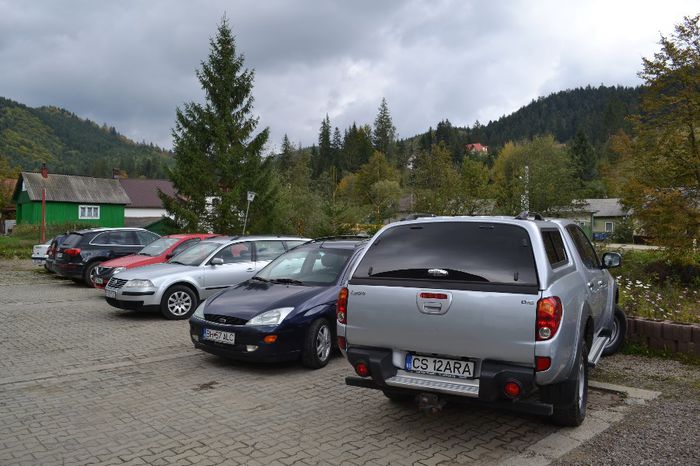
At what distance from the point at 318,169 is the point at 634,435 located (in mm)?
110284

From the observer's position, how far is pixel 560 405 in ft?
14.2

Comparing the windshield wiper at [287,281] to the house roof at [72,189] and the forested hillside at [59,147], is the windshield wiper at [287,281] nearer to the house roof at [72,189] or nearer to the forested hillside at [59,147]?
the house roof at [72,189]

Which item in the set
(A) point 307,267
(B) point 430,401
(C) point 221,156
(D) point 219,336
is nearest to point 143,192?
(C) point 221,156

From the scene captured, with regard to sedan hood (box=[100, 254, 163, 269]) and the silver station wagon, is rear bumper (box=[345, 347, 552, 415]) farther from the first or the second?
sedan hood (box=[100, 254, 163, 269])

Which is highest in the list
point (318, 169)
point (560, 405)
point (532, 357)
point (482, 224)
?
point (318, 169)

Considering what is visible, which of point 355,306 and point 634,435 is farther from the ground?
point 355,306

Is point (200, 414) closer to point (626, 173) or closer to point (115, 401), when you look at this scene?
point (115, 401)

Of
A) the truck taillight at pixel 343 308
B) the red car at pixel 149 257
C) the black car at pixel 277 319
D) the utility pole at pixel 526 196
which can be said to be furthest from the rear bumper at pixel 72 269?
the utility pole at pixel 526 196

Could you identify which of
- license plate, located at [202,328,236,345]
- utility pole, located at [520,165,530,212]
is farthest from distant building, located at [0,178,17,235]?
license plate, located at [202,328,236,345]

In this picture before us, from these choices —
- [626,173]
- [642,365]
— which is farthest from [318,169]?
[642,365]

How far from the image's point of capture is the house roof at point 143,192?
216ft

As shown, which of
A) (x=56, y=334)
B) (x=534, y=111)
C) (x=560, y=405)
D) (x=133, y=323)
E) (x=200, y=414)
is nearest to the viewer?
(x=560, y=405)

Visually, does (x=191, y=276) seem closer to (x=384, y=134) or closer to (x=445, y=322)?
(x=445, y=322)

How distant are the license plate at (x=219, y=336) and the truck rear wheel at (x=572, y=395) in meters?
3.73
